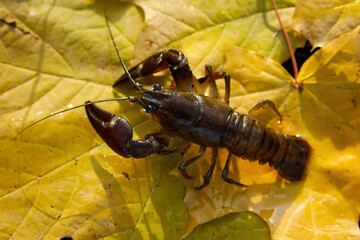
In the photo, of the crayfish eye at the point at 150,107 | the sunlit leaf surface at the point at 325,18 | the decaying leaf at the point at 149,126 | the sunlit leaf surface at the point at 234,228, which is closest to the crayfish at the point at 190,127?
the crayfish eye at the point at 150,107

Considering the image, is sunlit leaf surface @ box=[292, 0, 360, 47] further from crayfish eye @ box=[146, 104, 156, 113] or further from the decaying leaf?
crayfish eye @ box=[146, 104, 156, 113]

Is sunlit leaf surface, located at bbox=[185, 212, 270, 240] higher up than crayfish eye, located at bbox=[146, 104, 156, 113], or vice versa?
crayfish eye, located at bbox=[146, 104, 156, 113]

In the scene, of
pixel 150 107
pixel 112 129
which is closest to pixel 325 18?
pixel 150 107

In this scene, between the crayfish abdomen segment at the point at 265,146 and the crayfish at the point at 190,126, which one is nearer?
the crayfish at the point at 190,126

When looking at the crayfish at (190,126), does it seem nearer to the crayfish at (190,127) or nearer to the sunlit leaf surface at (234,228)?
the crayfish at (190,127)

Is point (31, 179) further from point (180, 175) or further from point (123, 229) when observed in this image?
point (180, 175)

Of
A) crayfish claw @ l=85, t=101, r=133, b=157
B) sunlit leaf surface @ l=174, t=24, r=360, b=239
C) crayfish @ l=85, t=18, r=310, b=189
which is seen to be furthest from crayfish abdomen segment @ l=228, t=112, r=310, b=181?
crayfish claw @ l=85, t=101, r=133, b=157
